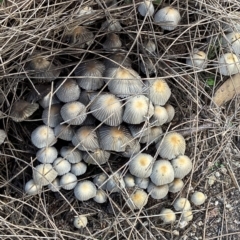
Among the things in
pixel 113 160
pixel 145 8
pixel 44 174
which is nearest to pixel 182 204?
pixel 113 160

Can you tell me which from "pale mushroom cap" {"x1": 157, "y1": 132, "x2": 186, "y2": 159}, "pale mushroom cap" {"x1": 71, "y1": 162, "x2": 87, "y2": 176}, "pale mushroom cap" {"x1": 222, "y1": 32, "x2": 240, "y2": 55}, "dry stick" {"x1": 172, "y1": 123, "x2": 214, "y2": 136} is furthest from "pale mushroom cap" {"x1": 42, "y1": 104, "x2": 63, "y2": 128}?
"pale mushroom cap" {"x1": 222, "y1": 32, "x2": 240, "y2": 55}

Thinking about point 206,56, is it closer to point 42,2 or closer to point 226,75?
point 226,75

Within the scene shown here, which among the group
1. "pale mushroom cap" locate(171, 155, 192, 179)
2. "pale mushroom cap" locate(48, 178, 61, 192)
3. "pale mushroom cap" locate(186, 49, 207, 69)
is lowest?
"pale mushroom cap" locate(48, 178, 61, 192)

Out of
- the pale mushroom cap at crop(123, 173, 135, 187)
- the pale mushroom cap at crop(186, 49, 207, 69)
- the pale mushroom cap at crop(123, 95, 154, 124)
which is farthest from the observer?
the pale mushroom cap at crop(186, 49, 207, 69)

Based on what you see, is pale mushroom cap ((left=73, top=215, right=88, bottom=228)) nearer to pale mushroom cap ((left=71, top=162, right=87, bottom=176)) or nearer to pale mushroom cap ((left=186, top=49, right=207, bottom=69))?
pale mushroom cap ((left=71, top=162, right=87, bottom=176))

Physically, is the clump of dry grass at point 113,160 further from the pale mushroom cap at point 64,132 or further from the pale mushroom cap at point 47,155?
the pale mushroom cap at point 64,132

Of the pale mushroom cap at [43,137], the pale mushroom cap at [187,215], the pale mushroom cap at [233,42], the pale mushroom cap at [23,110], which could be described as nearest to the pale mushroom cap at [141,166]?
the pale mushroom cap at [187,215]

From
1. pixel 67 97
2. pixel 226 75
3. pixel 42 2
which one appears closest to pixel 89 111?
pixel 67 97
